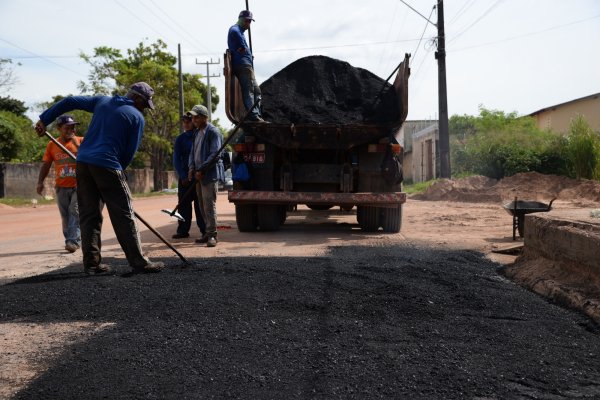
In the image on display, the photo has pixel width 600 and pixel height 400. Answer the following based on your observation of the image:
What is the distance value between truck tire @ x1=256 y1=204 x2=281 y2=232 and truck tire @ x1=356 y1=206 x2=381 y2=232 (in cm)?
127

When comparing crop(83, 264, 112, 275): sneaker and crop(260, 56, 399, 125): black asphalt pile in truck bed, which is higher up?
crop(260, 56, 399, 125): black asphalt pile in truck bed

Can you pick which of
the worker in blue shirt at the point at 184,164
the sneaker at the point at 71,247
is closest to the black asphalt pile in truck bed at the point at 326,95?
the worker in blue shirt at the point at 184,164

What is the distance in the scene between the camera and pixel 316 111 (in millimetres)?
8641

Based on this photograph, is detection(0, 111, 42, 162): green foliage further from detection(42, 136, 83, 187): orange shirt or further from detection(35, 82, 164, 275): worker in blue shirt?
detection(35, 82, 164, 275): worker in blue shirt

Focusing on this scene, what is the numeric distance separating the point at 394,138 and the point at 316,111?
123 cm

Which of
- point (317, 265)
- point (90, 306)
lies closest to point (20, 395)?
point (90, 306)

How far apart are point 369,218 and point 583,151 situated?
535 inches

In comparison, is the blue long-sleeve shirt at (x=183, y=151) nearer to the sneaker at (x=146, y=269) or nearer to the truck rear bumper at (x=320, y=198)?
the truck rear bumper at (x=320, y=198)

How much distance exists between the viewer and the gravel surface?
8.50ft

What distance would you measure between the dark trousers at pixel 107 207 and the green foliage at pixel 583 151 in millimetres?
17421

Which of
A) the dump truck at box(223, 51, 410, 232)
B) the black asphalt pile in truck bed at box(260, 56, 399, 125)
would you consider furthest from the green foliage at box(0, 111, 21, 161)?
the dump truck at box(223, 51, 410, 232)

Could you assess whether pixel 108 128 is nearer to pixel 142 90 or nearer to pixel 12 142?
pixel 142 90

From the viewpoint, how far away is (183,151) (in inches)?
314

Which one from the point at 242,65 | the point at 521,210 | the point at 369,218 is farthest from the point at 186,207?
the point at 521,210
